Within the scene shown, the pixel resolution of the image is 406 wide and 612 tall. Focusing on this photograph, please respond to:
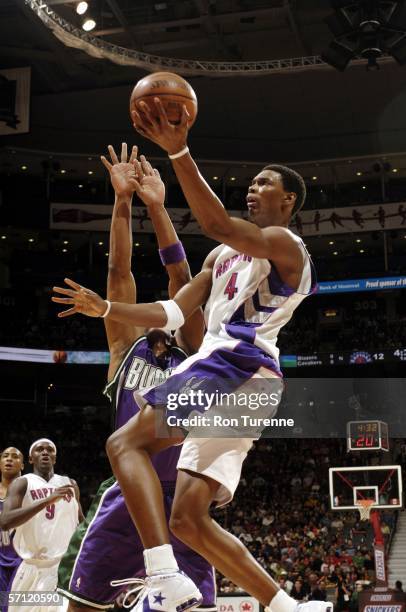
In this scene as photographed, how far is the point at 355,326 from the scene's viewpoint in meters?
28.3

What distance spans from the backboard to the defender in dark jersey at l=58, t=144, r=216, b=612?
29.3 feet

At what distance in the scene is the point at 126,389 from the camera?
4.19 m

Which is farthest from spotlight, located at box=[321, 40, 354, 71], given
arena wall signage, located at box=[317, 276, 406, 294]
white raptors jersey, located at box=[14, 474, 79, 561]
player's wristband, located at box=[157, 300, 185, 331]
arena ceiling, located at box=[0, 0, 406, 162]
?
player's wristband, located at box=[157, 300, 185, 331]

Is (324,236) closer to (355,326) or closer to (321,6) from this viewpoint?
(355,326)

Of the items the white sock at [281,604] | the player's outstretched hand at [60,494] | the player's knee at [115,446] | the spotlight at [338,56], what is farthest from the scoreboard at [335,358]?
the white sock at [281,604]

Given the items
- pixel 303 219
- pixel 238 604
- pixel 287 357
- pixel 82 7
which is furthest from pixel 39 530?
pixel 303 219

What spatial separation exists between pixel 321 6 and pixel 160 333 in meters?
18.6

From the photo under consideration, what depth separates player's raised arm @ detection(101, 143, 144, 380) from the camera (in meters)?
4.36

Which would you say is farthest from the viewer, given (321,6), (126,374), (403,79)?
(403,79)

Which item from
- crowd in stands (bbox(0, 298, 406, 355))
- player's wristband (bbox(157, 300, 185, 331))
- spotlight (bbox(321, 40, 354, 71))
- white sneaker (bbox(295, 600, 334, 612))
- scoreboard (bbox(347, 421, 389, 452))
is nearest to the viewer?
white sneaker (bbox(295, 600, 334, 612))

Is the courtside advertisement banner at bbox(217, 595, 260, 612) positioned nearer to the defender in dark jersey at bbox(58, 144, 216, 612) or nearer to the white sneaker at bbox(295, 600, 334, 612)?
the defender in dark jersey at bbox(58, 144, 216, 612)

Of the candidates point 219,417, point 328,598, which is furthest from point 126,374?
point 328,598

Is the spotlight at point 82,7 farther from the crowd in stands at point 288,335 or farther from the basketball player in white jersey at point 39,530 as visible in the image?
the basketball player in white jersey at point 39,530

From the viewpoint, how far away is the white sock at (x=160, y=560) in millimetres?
3113
